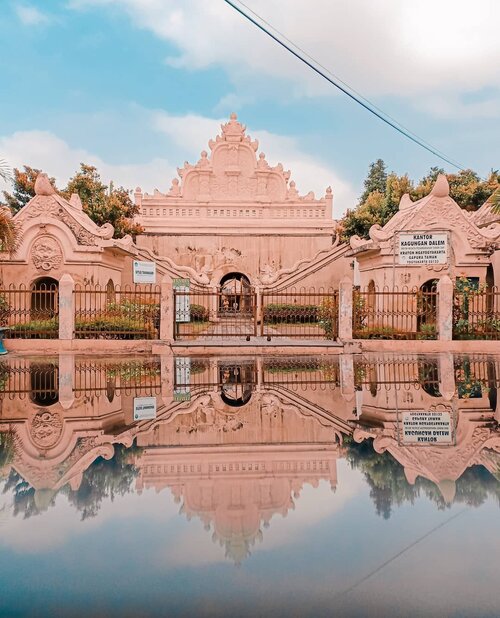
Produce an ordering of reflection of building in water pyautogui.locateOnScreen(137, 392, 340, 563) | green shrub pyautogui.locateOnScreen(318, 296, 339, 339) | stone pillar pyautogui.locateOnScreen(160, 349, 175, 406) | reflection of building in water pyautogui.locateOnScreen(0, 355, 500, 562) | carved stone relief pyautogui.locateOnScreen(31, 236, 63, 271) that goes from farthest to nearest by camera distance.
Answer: carved stone relief pyautogui.locateOnScreen(31, 236, 63, 271) → green shrub pyautogui.locateOnScreen(318, 296, 339, 339) → stone pillar pyautogui.locateOnScreen(160, 349, 175, 406) → reflection of building in water pyautogui.locateOnScreen(0, 355, 500, 562) → reflection of building in water pyautogui.locateOnScreen(137, 392, 340, 563)

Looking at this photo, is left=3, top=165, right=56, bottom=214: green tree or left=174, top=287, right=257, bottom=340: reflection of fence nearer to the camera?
left=174, top=287, right=257, bottom=340: reflection of fence

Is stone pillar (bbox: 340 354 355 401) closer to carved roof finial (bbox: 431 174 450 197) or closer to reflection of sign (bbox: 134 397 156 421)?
reflection of sign (bbox: 134 397 156 421)

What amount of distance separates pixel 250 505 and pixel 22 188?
94.2 feet

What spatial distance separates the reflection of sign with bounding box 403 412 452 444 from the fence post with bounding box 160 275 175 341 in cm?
1031

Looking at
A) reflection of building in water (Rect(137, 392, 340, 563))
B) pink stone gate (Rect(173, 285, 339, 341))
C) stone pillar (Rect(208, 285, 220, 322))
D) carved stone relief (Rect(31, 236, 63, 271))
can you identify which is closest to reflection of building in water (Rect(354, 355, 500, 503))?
reflection of building in water (Rect(137, 392, 340, 563))

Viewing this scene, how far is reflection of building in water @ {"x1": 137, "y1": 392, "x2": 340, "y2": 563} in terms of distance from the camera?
13.0 ft

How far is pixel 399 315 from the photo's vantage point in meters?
18.5

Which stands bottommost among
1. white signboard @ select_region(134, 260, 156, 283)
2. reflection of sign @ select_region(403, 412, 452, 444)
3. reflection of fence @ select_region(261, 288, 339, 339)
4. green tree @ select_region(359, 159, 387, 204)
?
reflection of sign @ select_region(403, 412, 452, 444)

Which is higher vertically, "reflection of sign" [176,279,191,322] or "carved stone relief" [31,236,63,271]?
"carved stone relief" [31,236,63,271]

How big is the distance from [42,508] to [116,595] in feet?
4.85

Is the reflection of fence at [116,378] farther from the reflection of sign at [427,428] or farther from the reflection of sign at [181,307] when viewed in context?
the reflection of sign at [427,428]

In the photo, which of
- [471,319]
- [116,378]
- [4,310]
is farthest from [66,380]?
[471,319]

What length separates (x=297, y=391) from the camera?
9203 millimetres

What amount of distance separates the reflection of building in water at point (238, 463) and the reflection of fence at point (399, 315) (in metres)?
10.7
